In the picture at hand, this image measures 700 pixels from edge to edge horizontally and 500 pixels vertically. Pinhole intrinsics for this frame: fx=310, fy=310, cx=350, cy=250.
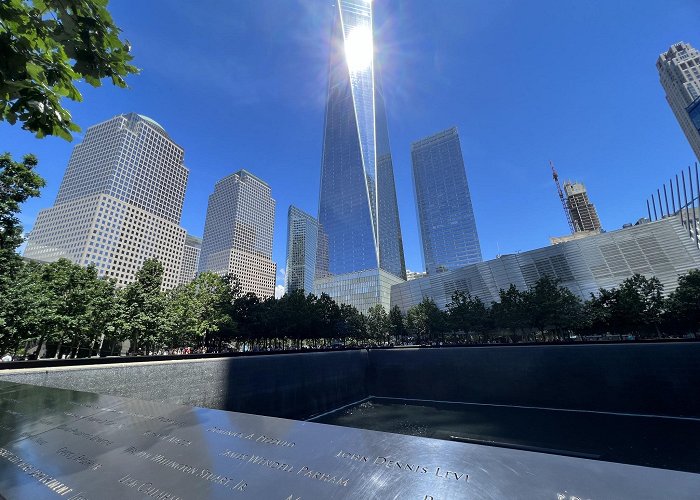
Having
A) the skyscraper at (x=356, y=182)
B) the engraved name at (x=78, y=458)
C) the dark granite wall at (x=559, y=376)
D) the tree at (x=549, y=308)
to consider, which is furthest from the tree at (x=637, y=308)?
the skyscraper at (x=356, y=182)

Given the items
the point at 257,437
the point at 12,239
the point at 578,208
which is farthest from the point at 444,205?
the point at 257,437

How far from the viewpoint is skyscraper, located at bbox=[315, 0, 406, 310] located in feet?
403

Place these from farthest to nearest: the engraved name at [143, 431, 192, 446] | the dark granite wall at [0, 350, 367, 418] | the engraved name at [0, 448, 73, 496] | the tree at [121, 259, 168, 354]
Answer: the tree at [121, 259, 168, 354], the dark granite wall at [0, 350, 367, 418], the engraved name at [143, 431, 192, 446], the engraved name at [0, 448, 73, 496]

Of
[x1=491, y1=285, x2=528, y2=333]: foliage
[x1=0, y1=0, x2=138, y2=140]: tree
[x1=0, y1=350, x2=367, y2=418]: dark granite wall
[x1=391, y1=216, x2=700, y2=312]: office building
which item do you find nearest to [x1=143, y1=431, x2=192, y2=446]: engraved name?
[x1=0, y1=0, x2=138, y2=140]: tree

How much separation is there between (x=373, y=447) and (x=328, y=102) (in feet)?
585

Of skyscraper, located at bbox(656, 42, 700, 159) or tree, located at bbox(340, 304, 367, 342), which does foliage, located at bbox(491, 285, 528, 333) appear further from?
skyscraper, located at bbox(656, 42, 700, 159)

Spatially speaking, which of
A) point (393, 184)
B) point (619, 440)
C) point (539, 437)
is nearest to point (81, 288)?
point (539, 437)

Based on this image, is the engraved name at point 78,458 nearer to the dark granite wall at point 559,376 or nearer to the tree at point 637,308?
the dark granite wall at point 559,376

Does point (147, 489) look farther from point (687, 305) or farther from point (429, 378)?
point (687, 305)

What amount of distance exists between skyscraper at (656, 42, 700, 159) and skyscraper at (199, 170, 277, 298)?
18802 cm

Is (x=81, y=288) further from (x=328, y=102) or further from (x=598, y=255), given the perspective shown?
(x=328, y=102)

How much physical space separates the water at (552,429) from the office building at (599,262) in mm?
43211

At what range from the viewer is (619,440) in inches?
782

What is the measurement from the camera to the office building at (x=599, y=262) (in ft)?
200
